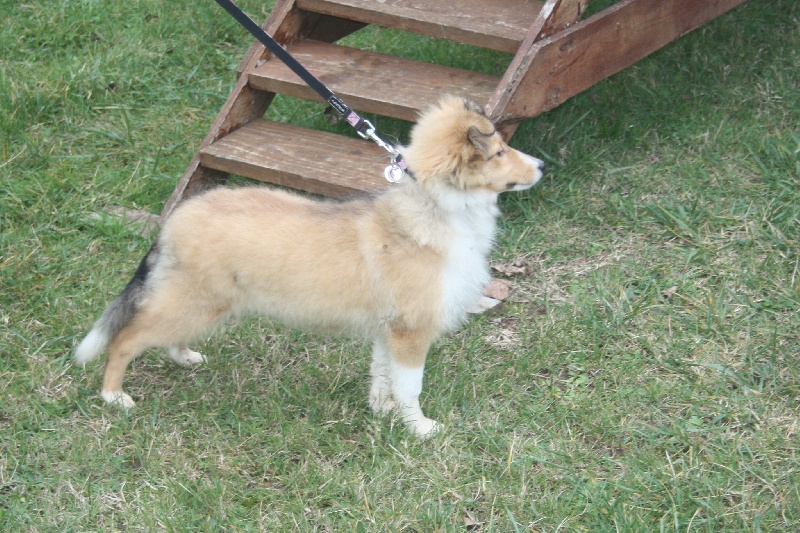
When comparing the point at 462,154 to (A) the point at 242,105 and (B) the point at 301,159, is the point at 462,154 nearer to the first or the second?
(B) the point at 301,159

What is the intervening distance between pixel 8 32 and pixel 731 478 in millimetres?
5746

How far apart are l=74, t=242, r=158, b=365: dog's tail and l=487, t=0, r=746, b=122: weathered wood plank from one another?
1849 mm

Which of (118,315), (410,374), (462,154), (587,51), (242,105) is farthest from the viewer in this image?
(242,105)

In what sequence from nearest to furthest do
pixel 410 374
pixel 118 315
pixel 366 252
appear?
pixel 366 252
pixel 410 374
pixel 118 315

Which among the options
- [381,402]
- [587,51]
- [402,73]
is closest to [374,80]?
[402,73]

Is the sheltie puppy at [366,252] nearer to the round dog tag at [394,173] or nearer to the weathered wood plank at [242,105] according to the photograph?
the round dog tag at [394,173]

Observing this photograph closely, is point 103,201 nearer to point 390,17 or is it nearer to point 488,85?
point 390,17

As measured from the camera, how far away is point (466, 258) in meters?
3.62

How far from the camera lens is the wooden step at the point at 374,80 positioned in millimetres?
4957

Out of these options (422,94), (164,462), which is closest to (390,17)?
(422,94)

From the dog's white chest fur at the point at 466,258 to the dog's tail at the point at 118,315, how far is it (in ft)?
3.92

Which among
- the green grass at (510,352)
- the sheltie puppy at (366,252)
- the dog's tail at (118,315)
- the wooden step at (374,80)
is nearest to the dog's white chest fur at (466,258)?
the sheltie puppy at (366,252)

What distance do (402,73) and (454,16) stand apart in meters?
0.43

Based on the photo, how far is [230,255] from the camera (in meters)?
3.58
